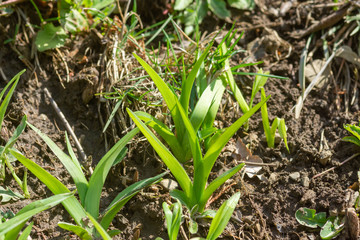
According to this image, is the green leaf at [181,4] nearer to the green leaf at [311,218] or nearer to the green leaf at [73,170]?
the green leaf at [73,170]

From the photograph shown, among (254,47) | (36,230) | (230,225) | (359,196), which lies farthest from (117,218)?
(254,47)

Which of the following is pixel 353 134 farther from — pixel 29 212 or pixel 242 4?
pixel 29 212

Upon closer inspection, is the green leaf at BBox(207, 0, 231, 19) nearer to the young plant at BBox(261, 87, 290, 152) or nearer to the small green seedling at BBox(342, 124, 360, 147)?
the young plant at BBox(261, 87, 290, 152)

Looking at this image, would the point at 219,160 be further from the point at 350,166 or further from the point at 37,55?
the point at 37,55

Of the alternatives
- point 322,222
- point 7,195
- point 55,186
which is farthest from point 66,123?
point 322,222

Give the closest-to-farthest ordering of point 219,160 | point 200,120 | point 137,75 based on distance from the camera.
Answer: point 200,120, point 219,160, point 137,75

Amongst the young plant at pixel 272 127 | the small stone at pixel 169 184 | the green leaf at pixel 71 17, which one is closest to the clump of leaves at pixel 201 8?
the green leaf at pixel 71 17

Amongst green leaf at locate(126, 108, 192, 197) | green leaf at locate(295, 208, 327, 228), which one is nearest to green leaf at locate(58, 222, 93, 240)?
green leaf at locate(126, 108, 192, 197)
